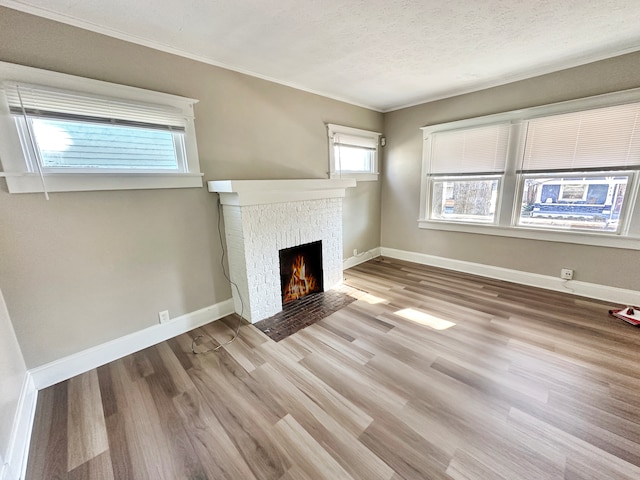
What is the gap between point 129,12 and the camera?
1.67 meters

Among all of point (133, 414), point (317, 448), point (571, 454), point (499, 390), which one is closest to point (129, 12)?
point (133, 414)

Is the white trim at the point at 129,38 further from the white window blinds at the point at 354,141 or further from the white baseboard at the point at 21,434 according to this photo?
the white baseboard at the point at 21,434

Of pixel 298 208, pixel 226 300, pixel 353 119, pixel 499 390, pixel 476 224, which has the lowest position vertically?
pixel 499 390

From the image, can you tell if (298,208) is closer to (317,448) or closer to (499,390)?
(317,448)

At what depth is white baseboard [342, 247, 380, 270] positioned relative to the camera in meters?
4.20

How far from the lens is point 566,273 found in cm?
303

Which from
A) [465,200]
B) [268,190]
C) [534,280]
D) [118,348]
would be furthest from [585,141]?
[118,348]

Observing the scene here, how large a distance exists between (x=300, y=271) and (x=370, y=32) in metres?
2.47

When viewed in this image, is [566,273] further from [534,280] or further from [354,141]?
[354,141]

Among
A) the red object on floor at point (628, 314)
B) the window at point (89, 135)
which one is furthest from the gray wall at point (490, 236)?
the window at point (89, 135)

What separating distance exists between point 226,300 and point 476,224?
3486 mm

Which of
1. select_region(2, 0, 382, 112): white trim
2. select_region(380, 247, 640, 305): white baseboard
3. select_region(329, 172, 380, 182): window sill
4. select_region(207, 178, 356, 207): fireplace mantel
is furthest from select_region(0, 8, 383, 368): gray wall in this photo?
select_region(380, 247, 640, 305): white baseboard

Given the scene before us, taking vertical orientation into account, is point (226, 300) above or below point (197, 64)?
below

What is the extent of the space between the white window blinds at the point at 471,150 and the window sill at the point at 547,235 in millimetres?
772
